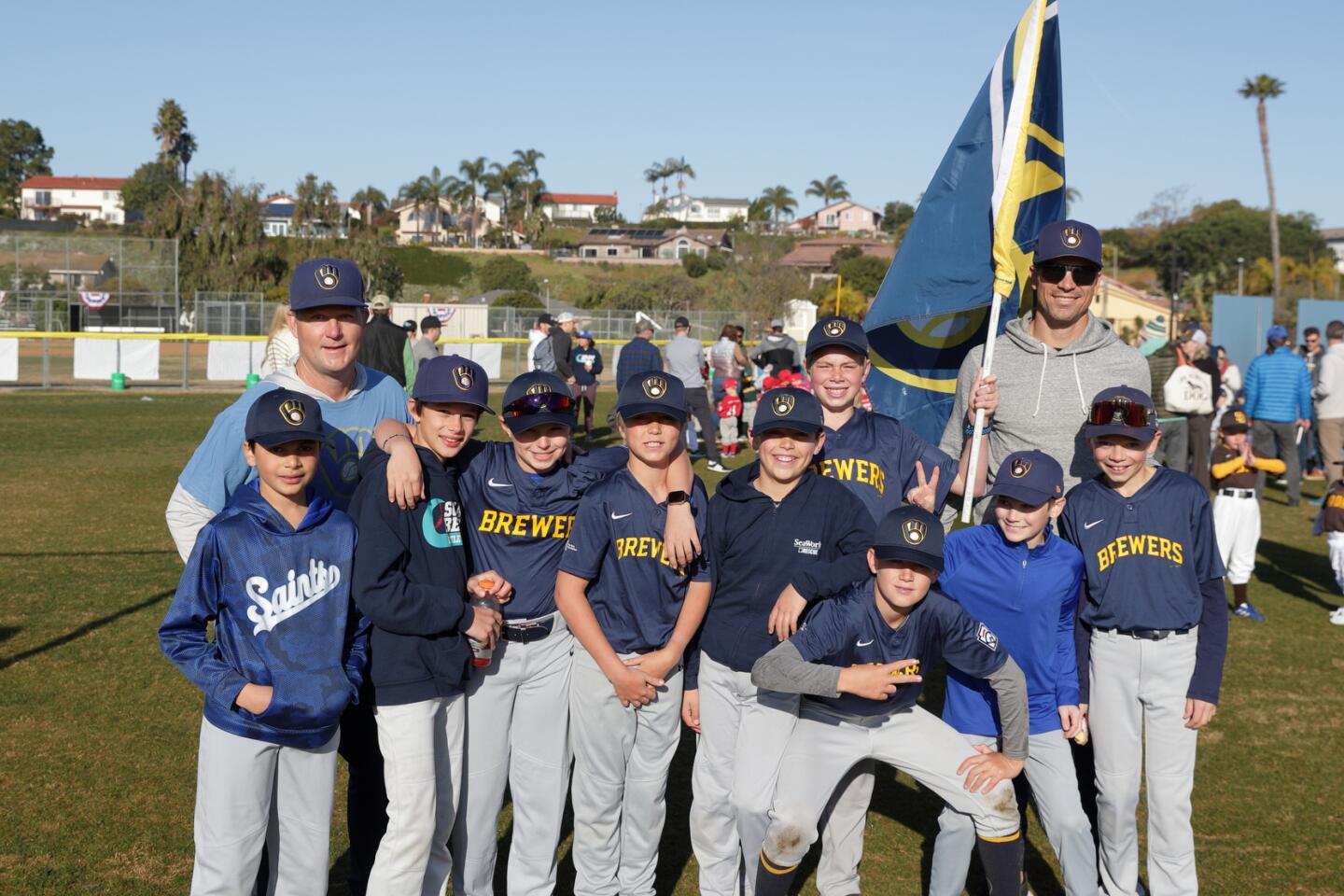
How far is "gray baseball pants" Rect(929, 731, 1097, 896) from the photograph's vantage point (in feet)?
13.2

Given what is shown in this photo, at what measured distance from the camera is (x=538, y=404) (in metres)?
4.08

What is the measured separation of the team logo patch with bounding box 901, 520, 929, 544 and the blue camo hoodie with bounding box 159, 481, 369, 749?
73.8 inches

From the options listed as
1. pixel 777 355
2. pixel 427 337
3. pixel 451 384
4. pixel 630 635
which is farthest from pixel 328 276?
pixel 777 355

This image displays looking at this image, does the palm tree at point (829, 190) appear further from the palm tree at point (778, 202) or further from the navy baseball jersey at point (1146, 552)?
the navy baseball jersey at point (1146, 552)

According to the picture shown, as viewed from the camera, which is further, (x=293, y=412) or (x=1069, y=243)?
(x=1069, y=243)

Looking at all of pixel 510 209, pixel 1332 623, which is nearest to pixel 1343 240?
pixel 510 209

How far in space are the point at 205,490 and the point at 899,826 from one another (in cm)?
353

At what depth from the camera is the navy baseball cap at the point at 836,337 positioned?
4508 mm

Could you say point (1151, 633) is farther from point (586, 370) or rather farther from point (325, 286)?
point (586, 370)

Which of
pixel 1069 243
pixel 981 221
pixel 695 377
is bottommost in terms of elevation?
pixel 695 377

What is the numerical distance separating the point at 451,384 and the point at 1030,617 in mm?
2265

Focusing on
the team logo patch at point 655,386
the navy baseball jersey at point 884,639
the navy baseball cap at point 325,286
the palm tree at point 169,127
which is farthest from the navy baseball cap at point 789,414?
the palm tree at point 169,127

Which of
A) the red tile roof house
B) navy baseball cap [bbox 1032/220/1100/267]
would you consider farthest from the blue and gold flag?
the red tile roof house

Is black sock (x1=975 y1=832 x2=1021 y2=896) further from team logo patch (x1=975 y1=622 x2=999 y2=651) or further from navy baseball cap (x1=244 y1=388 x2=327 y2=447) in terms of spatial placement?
navy baseball cap (x1=244 y1=388 x2=327 y2=447)
